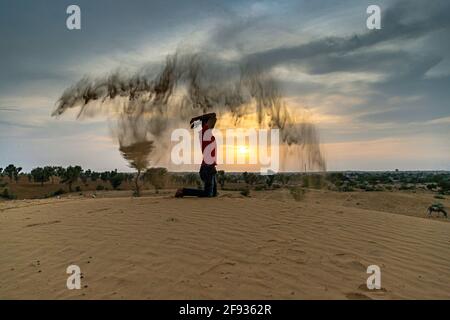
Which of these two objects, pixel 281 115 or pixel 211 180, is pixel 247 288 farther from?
pixel 281 115

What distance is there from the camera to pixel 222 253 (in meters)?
6.79

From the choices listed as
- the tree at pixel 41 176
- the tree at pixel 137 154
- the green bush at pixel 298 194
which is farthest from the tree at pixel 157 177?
the tree at pixel 41 176

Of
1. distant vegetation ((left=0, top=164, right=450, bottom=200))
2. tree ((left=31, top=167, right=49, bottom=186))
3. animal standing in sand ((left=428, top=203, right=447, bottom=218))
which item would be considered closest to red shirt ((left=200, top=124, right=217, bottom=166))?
distant vegetation ((left=0, top=164, right=450, bottom=200))

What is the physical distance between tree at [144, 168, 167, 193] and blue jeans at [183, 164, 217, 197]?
1007 inches

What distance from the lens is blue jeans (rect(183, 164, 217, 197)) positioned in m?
12.5

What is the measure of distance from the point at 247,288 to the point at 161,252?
2196mm

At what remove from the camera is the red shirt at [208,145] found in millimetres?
12125

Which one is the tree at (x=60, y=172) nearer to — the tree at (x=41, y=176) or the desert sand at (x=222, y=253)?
the tree at (x=41, y=176)

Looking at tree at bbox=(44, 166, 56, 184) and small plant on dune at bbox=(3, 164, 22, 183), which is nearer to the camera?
tree at bbox=(44, 166, 56, 184)

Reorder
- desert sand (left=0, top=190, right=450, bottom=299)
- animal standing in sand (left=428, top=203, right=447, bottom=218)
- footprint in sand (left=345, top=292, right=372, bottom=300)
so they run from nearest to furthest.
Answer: footprint in sand (left=345, top=292, right=372, bottom=300) < desert sand (left=0, top=190, right=450, bottom=299) < animal standing in sand (left=428, top=203, right=447, bottom=218)

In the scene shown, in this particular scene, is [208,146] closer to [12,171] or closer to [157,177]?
[157,177]

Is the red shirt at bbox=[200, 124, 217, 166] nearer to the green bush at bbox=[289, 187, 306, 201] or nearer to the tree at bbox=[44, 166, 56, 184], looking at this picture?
the green bush at bbox=[289, 187, 306, 201]

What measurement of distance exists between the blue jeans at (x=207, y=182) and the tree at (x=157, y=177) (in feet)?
84.0

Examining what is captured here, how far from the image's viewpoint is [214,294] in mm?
5191
